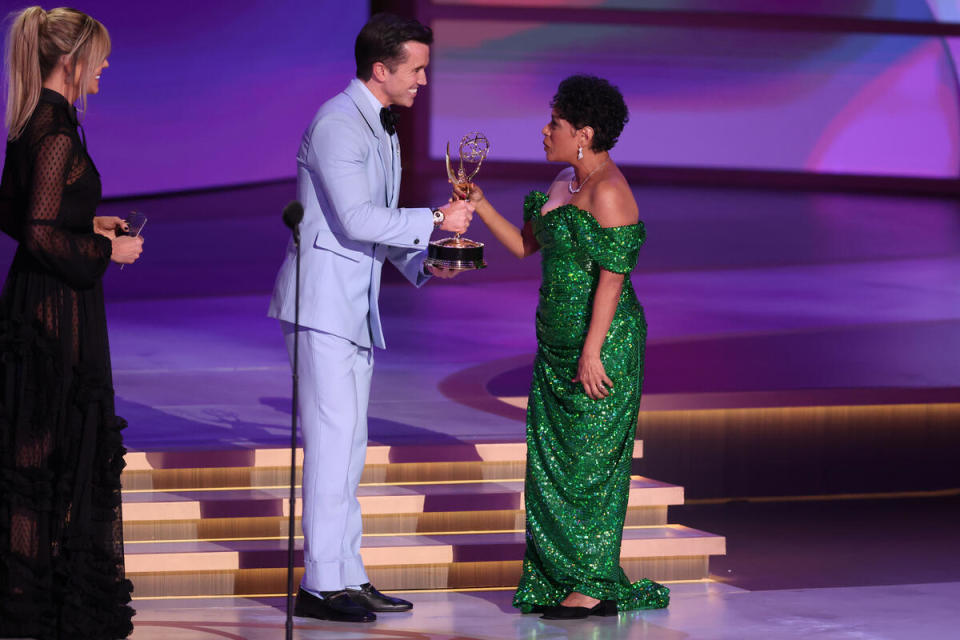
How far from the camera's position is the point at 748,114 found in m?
15.7

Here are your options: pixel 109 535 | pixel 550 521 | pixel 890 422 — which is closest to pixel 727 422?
pixel 890 422

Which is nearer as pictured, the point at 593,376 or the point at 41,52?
the point at 41,52

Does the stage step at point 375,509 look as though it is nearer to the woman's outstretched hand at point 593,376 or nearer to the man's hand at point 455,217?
the woman's outstretched hand at point 593,376

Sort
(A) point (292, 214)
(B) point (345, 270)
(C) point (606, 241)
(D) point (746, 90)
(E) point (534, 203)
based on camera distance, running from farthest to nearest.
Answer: (D) point (746, 90) → (E) point (534, 203) → (C) point (606, 241) → (B) point (345, 270) → (A) point (292, 214)

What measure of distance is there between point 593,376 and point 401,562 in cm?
89

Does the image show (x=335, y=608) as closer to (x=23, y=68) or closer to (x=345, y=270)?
(x=345, y=270)

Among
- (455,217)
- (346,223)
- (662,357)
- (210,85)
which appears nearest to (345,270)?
(346,223)

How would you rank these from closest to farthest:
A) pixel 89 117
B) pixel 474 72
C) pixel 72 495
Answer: pixel 72 495
pixel 89 117
pixel 474 72

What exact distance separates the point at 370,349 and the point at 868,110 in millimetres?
12528

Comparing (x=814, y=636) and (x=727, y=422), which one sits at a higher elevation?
(x=727, y=422)

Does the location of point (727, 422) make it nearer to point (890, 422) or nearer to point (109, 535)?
point (890, 422)

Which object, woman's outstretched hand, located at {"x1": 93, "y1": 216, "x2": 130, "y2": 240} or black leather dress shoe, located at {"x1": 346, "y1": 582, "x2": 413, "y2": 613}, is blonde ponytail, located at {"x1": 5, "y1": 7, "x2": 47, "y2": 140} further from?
black leather dress shoe, located at {"x1": 346, "y1": 582, "x2": 413, "y2": 613}

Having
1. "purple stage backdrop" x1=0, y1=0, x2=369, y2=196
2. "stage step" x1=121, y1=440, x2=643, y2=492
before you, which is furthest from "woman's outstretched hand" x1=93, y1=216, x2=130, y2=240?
"purple stage backdrop" x1=0, y1=0, x2=369, y2=196

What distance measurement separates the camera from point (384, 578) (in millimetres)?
4492
